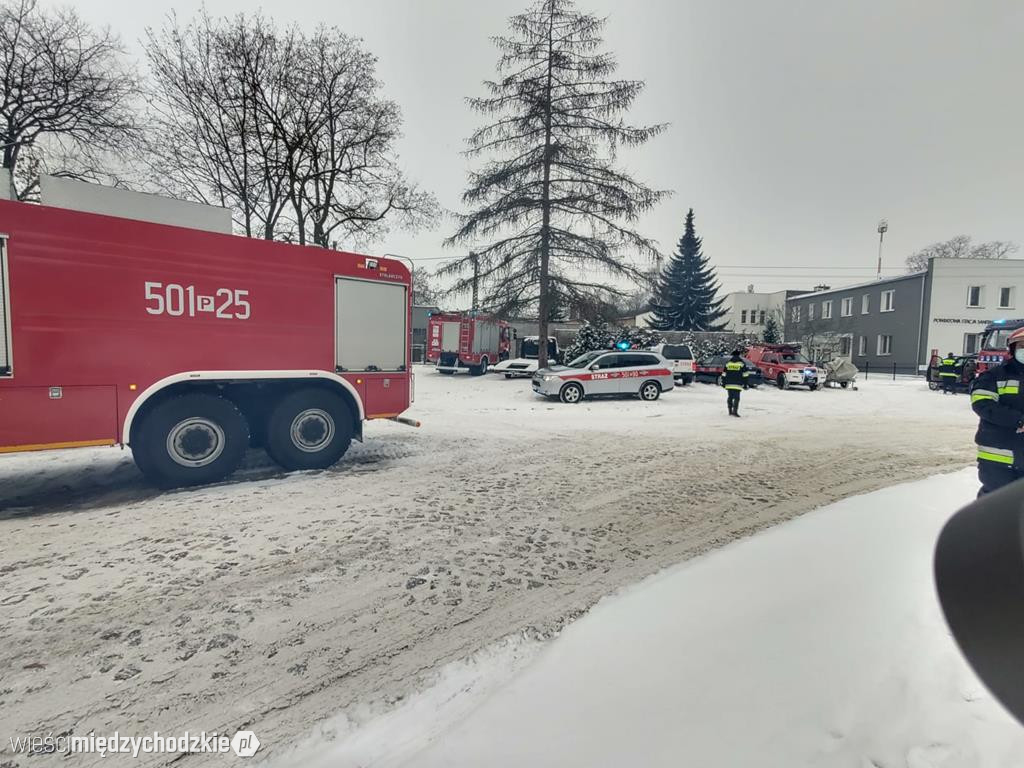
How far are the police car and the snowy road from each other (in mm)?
7139

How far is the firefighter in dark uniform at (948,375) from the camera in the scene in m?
20.9

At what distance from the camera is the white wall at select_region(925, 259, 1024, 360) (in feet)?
107

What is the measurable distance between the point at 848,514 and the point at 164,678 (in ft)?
19.2

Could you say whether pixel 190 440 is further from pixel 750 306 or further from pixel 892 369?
pixel 750 306

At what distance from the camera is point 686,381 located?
72.3 ft

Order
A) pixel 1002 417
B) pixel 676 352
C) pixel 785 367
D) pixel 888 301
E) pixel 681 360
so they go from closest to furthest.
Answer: pixel 1002 417 < pixel 681 360 < pixel 676 352 < pixel 785 367 < pixel 888 301

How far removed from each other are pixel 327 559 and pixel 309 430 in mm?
3333

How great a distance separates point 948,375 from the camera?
20.9 m

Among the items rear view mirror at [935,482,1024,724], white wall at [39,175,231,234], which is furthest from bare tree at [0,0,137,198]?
rear view mirror at [935,482,1024,724]

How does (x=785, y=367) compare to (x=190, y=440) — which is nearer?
(x=190, y=440)

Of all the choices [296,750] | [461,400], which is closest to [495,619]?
[296,750]

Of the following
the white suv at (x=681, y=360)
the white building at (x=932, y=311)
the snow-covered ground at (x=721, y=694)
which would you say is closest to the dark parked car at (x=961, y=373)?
the white suv at (x=681, y=360)

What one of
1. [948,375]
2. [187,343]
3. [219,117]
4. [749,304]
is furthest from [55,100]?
[749,304]

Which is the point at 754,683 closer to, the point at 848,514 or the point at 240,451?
the point at 848,514
